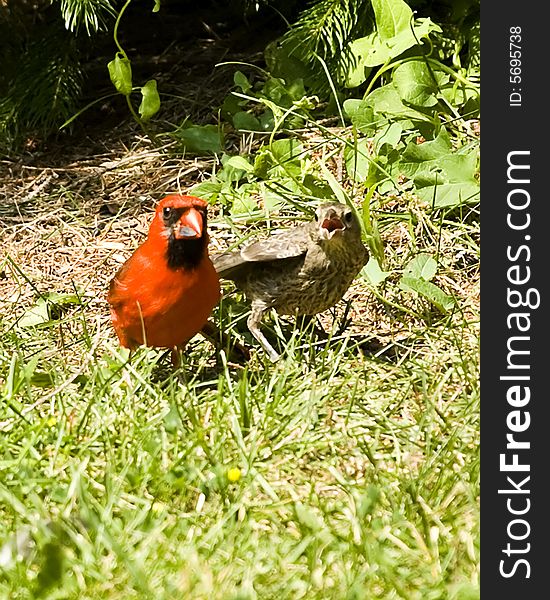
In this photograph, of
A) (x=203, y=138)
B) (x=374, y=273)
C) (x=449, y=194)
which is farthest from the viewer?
(x=203, y=138)

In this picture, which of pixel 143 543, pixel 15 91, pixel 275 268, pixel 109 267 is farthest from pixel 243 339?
pixel 15 91

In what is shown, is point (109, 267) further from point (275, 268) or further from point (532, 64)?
point (532, 64)

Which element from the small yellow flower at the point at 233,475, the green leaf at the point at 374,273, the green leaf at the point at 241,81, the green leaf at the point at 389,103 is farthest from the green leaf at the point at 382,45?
the small yellow flower at the point at 233,475

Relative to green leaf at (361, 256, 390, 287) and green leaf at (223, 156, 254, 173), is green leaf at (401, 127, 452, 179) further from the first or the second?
green leaf at (223, 156, 254, 173)

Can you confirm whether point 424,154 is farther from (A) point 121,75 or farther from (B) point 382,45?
(A) point 121,75

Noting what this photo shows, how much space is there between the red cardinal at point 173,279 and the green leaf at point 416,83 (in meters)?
1.48

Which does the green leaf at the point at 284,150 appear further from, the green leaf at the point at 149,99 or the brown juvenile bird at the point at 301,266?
the brown juvenile bird at the point at 301,266

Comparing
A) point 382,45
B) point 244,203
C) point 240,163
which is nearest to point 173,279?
point 244,203

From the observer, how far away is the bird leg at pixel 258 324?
4215 millimetres

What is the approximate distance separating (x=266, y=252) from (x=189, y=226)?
1.51 ft

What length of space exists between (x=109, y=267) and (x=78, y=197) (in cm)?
60

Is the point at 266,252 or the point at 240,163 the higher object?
the point at 240,163

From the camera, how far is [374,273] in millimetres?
4461

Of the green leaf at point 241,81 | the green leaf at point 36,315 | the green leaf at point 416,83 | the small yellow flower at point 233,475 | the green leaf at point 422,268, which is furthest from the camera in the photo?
the green leaf at point 241,81
